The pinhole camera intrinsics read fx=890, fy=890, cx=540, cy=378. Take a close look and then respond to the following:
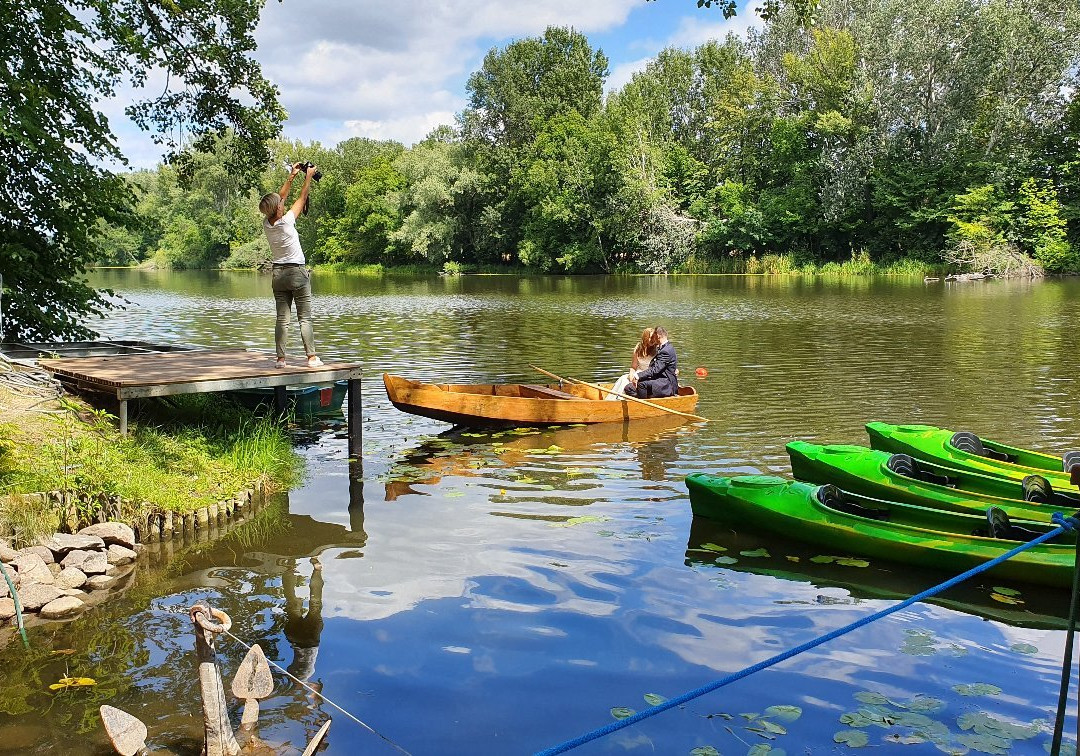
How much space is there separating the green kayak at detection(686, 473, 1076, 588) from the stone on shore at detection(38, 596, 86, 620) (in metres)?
4.88

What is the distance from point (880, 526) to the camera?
22.6 ft

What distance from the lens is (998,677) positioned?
5051mm

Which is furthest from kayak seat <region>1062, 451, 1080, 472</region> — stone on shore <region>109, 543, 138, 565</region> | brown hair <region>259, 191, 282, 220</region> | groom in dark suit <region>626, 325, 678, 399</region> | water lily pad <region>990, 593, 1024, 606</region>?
stone on shore <region>109, 543, 138, 565</region>

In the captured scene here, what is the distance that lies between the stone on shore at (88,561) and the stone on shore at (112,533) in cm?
26

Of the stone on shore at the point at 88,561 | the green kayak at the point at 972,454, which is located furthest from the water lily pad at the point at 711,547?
the stone on shore at the point at 88,561

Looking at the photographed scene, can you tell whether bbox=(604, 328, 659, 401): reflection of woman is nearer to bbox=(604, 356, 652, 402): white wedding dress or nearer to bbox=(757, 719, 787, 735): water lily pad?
bbox=(604, 356, 652, 402): white wedding dress

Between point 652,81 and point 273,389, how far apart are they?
56.5m

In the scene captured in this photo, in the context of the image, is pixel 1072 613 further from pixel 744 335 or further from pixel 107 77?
pixel 744 335

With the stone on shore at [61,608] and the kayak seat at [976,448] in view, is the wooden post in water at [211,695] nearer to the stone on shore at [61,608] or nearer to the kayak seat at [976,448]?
the stone on shore at [61,608]

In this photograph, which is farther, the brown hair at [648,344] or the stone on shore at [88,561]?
the brown hair at [648,344]

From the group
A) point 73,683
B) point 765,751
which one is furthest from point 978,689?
point 73,683

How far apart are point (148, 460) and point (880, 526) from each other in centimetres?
629

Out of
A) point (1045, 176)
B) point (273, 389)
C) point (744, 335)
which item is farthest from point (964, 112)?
point (273, 389)

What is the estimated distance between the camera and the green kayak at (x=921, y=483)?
22.4 feet
